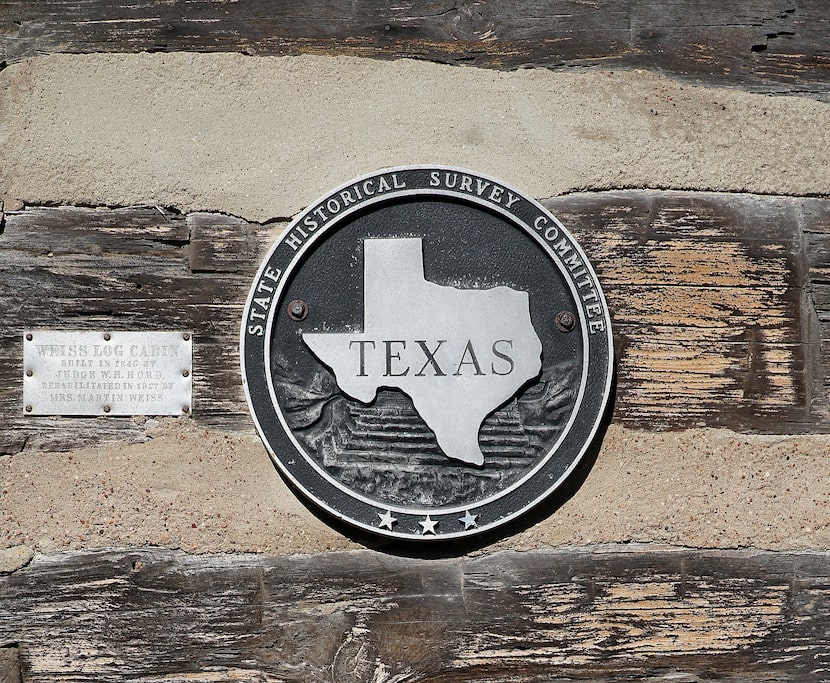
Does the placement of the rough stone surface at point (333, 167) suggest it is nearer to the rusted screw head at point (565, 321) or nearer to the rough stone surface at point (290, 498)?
the rough stone surface at point (290, 498)

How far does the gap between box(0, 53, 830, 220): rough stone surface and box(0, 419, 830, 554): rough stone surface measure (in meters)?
0.72

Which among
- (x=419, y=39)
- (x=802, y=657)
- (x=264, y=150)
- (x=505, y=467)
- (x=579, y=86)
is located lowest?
(x=802, y=657)

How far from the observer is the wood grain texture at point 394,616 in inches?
87.8

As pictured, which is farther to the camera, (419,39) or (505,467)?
(419,39)

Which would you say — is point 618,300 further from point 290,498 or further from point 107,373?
point 107,373

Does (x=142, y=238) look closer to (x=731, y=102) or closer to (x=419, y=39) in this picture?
(x=419, y=39)

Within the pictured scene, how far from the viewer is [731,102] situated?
239cm

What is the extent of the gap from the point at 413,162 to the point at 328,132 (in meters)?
0.26

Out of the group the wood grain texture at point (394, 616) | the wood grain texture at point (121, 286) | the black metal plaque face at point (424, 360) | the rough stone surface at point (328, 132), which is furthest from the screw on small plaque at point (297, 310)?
the wood grain texture at point (394, 616)

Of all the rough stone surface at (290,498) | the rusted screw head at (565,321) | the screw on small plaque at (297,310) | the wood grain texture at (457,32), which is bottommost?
the rough stone surface at (290,498)

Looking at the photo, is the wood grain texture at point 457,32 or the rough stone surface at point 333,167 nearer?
the rough stone surface at point 333,167

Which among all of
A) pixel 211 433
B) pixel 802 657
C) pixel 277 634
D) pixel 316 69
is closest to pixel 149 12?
pixel 316 69

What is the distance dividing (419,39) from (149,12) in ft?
2.60

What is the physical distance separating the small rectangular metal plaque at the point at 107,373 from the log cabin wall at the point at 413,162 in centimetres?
4
